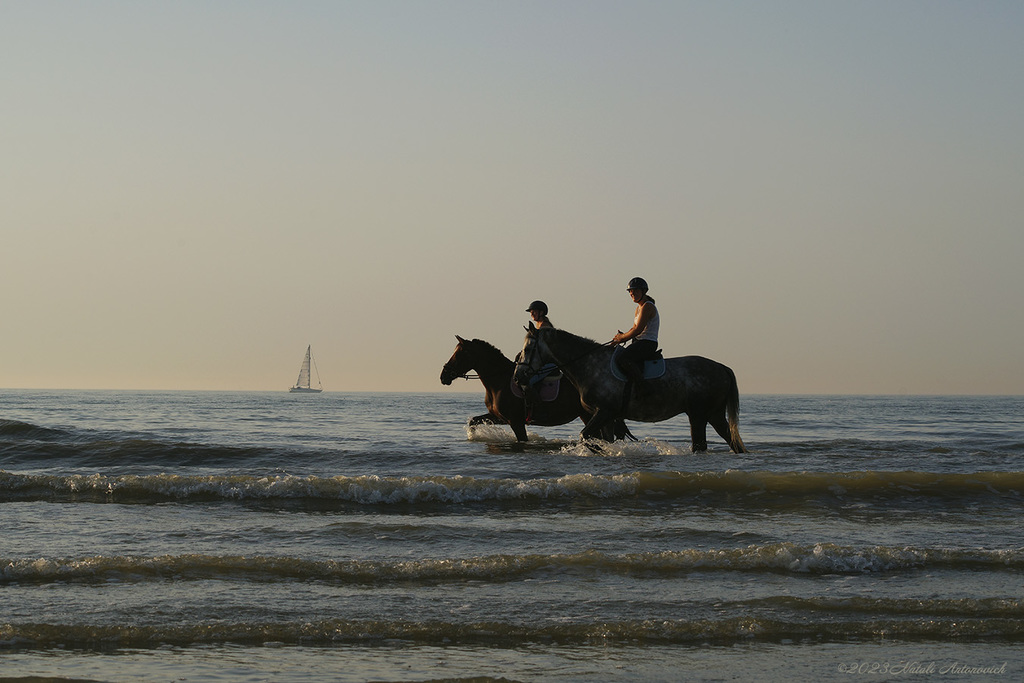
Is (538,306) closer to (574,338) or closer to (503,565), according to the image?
(574,338)

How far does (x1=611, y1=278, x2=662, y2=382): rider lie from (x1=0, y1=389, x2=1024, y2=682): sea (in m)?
1.79

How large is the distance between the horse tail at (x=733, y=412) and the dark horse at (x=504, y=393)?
7.14 ft

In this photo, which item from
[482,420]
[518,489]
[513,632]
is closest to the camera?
[513,632]

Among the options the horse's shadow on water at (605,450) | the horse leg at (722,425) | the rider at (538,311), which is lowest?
the horse's shadow on water at (605,450)

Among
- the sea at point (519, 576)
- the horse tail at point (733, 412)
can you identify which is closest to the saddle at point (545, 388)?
the horse tail at point (733, 412)

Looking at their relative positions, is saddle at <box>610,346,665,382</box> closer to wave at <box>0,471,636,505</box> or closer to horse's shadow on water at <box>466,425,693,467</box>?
horse's shadow on water at <box>466,425,693,467</box>

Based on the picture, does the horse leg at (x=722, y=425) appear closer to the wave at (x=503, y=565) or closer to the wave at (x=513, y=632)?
the wave at (x=503, y=565)

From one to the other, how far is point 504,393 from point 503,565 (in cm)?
953

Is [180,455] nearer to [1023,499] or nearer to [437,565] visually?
[437,565]

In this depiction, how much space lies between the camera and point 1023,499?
37.1 feet

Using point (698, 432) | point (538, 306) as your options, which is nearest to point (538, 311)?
point (538, 306)

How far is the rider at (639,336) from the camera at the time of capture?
46.0ft

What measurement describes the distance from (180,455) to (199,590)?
9.50 m

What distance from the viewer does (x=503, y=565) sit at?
7242 mm
